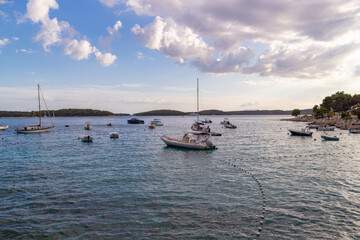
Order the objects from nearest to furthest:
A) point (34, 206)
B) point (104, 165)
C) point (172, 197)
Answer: point (34, 206)
point (172, 197)
point (104, 165)

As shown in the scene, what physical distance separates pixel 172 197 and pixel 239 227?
570 cm

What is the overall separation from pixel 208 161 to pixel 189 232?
1997 cm

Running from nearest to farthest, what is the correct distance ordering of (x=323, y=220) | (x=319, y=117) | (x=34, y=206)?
(x=323, y=220)
(x=34, y=206)
(x=319, y=117)

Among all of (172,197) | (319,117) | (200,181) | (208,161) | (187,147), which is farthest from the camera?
(319,117)

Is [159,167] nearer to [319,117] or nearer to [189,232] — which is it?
[189,232]

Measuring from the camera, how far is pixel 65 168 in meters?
26.3

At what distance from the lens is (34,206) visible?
1502 cm

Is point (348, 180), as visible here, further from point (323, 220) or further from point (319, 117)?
point (319, 117)

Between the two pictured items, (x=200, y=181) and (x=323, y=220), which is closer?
(x=323, y=220)

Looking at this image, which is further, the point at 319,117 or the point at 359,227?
the point at 319,117

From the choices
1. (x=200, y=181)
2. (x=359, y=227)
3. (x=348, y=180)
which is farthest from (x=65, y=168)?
(x=348, y=180)

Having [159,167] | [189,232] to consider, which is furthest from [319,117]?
[189,232]

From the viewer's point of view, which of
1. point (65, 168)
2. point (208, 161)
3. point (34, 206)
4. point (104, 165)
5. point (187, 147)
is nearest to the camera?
point (34, 206)

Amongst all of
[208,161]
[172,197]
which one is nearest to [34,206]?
[172,197]
